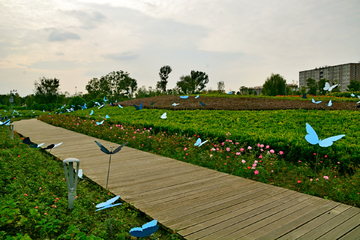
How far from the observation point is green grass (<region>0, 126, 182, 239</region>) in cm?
234

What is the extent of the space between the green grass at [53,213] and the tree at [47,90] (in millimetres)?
35160

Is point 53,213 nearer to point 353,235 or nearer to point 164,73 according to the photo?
point 353,235

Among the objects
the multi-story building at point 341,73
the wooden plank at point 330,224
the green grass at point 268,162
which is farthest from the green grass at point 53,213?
the multi-story building at point 341,73

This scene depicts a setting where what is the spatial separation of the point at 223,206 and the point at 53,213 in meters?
1.91

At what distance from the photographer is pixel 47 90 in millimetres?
35781

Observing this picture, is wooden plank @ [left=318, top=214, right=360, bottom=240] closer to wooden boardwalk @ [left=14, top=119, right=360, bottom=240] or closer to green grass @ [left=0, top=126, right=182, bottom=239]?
wooden boardwalk @ [left=14, top=119, right=360, bottom=240]

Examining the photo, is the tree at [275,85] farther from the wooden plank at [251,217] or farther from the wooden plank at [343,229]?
the wooden plank at [343,229]

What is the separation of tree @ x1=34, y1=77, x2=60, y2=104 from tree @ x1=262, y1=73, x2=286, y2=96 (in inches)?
1153

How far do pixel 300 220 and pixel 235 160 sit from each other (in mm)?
2049

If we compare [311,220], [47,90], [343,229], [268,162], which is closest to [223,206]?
[311,220]

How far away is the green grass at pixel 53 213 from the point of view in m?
2.34

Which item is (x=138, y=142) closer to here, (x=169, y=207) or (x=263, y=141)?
(x=263, y=141)

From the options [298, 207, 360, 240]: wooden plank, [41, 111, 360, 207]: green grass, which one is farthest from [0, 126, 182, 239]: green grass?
[41, 111, 360, 207]: green grass

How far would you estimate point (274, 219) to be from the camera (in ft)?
8.52
